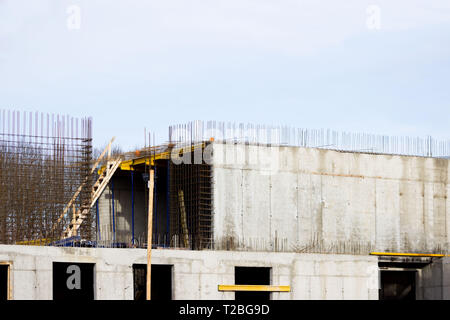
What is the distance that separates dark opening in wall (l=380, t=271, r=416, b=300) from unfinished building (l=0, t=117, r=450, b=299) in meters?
0.06

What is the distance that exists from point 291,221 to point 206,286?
22.3 ft

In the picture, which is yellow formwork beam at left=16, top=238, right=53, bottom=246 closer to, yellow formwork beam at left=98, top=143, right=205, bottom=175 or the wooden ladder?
the wooden ladder

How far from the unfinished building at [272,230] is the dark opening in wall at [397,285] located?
0.06 metres

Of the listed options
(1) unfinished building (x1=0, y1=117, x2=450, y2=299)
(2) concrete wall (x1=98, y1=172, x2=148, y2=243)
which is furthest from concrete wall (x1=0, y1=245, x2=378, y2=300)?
(2) concrete wall (x1=98, y1=172, x2=148, y2=243)

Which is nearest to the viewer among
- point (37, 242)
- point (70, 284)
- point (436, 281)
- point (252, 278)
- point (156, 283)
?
point (37, 242)

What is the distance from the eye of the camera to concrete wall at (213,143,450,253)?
161 ft

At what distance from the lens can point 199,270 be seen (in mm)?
46156

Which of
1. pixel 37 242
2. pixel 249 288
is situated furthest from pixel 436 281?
pixel 37 242

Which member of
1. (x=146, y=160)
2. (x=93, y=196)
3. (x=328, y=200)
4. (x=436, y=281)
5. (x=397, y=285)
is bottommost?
(x=397, y=285)

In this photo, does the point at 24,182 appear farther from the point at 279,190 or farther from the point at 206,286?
the point at 279,190

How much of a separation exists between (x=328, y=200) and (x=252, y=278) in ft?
21.0

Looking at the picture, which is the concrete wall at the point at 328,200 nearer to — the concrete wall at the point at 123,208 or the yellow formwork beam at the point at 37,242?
the yellow formwork beam at the point at 37,242

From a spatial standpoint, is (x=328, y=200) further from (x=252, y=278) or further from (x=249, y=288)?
(x=249, y=288)

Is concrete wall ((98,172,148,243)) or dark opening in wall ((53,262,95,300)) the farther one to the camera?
concrete wall ((98,172,148,243))
